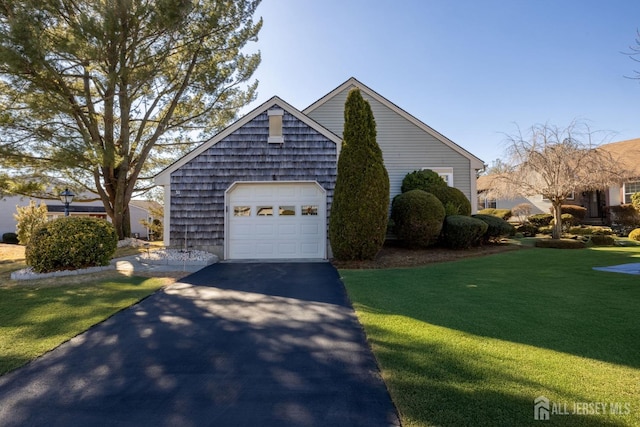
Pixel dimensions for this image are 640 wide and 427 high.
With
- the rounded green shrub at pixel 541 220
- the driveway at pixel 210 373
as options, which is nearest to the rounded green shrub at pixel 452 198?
the driveway at pixel 210 373

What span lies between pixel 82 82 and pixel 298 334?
18.2 metres

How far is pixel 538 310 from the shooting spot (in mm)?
4707

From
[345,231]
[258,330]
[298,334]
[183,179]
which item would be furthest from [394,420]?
[183,179]

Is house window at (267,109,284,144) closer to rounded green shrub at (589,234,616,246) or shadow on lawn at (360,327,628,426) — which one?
shadow on lawn at (360,327,628,426)

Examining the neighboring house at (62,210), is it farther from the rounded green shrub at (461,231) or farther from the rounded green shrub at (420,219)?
the rounded green shrub at (461,231)

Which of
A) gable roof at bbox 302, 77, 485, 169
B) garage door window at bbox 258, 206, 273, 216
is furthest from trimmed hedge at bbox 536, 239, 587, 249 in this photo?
garage door window at bbox 258, 206, 273, 216

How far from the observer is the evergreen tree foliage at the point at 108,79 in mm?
11195

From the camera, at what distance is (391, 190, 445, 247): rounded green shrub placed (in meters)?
10.7

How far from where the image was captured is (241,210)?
34.4 ft

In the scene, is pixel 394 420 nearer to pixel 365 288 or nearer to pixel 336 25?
pixel 365 288

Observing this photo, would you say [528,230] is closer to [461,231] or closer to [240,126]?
[461,231]

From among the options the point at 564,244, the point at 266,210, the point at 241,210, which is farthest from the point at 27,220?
the point at 564,244

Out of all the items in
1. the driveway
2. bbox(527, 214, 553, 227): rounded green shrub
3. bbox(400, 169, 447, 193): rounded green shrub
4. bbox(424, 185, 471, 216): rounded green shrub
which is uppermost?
bbox(400, 169, 447, 193): rounded green shrub

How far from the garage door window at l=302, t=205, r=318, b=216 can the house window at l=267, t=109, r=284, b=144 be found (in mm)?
2438
